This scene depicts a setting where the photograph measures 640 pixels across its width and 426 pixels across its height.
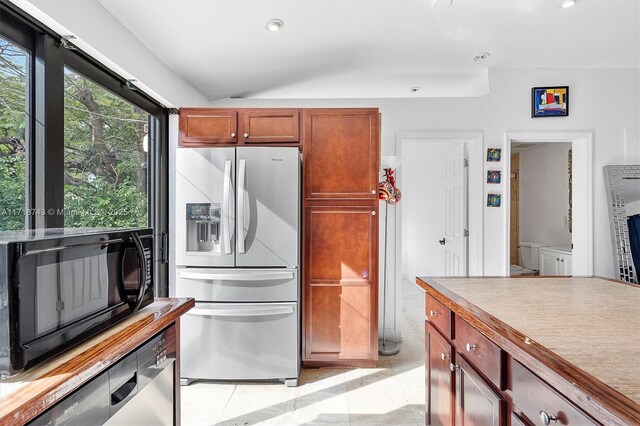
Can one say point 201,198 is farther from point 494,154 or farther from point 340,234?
point 494,154

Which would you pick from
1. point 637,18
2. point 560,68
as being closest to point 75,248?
point 637,18

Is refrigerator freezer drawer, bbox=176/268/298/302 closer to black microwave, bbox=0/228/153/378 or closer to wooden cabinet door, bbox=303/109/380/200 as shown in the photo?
wooden cabinet door, bbox=303/109/380/200

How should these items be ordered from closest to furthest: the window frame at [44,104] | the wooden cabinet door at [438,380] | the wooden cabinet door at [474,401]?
the wooden cabinet door at [474,401] < the wooden cabinet door at [438,380] < the window frame at [44,104]

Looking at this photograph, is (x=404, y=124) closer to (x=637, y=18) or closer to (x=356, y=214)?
(x=356, y=214)

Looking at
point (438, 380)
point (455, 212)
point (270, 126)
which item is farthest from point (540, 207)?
point (438, 380)

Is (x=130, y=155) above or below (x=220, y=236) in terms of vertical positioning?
above

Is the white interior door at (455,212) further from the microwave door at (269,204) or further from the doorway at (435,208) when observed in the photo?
the microwave door at (269,204)

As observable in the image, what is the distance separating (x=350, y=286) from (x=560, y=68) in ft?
9.43

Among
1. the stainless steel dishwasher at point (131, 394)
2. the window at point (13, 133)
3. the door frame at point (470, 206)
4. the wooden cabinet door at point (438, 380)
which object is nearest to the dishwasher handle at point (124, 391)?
the stainless steel dishwasher at point (131, 394)

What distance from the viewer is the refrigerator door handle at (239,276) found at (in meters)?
2.46

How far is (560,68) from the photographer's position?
3268 millimetres

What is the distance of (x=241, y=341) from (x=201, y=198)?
1068 mm

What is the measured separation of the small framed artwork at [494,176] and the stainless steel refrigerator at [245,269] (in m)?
1.99

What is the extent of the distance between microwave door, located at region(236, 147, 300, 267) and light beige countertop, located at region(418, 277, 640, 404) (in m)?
1.08
